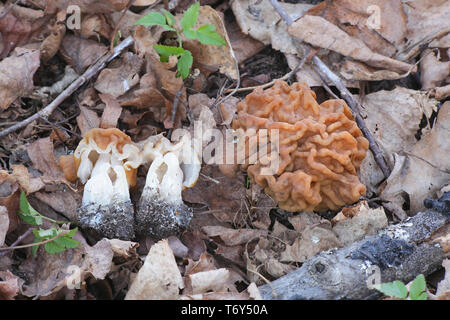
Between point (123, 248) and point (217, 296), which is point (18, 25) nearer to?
point (123, 248)

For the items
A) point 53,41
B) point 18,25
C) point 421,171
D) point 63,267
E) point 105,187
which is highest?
point 18,25

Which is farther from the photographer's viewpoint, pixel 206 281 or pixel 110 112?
pixel 110 112

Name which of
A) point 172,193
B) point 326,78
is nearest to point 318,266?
point 172,193

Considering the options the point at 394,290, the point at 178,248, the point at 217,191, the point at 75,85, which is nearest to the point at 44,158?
Answer: the point at 75,85

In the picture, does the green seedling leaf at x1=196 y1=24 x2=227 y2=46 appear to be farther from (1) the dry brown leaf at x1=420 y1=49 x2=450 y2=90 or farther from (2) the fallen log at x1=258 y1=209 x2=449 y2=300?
(1) the dry brown leaf at x1=420 y1=49 x2=450 y2=90

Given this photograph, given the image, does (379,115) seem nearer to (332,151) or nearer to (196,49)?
(332,151)

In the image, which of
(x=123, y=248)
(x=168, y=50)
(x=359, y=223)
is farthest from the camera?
(x=168, y=50)

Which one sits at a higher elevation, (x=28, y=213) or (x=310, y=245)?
(x=28, y=213)

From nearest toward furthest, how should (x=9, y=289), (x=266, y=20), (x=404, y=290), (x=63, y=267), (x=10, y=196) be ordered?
(x=404, y=290)
(x=9, y=289)
(x=63, y=267)
(x=10, y=196)
(x=266, y=20)
